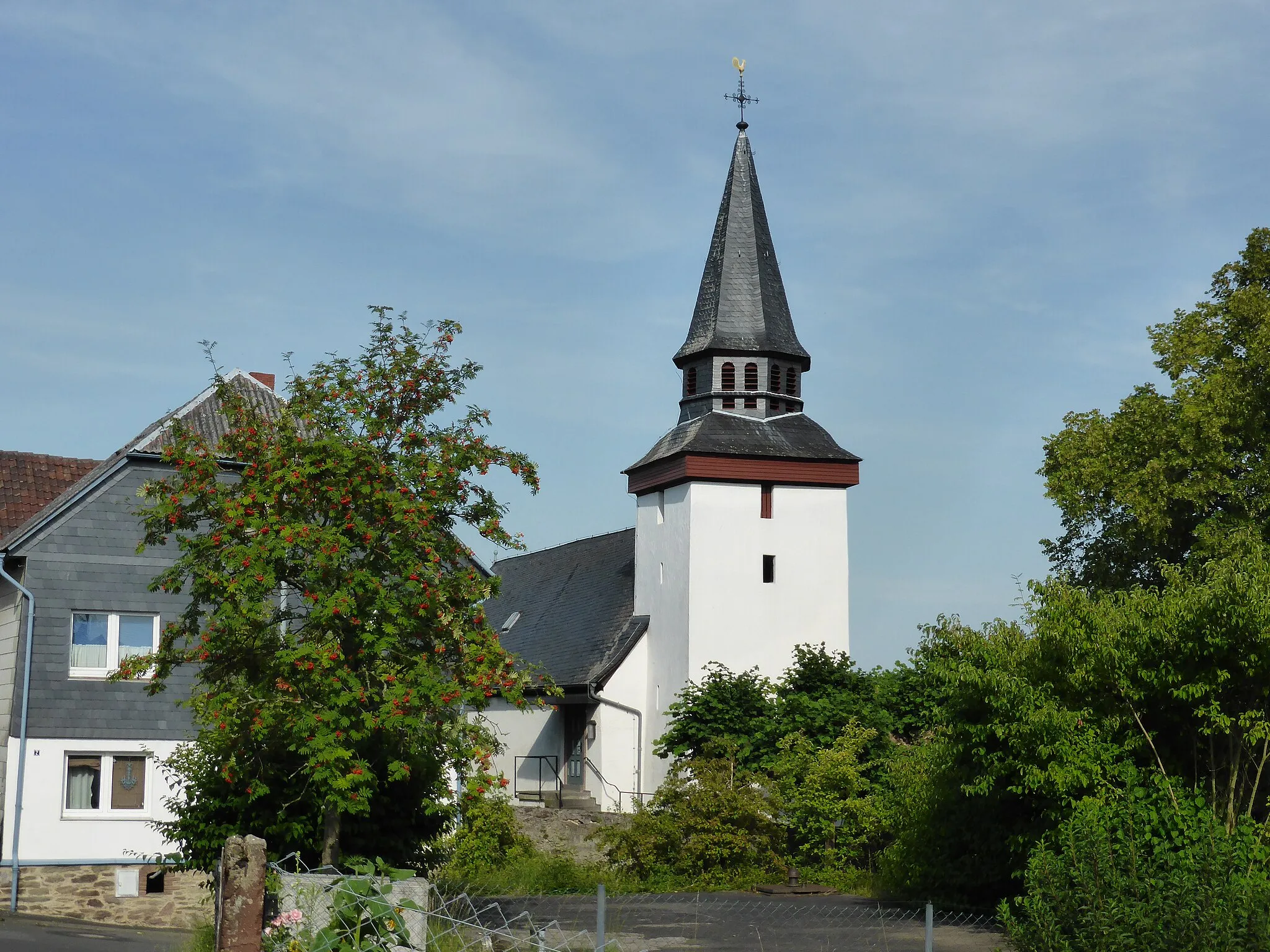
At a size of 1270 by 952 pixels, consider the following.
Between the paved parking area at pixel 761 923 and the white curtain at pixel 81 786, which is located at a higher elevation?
the white curtain at pixel 81 786

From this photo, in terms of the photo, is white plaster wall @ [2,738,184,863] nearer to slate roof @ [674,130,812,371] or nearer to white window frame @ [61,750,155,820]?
white window frame @ [61,750,155,820]

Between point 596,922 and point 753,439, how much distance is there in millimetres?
20622

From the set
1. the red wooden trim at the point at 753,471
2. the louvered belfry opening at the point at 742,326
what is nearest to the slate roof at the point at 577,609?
the red wooden trim at the point at 753,471

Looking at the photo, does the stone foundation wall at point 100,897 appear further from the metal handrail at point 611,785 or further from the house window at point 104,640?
the metal handrail at point 611,785

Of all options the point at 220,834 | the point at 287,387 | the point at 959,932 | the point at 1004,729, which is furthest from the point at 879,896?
the point at 287,387

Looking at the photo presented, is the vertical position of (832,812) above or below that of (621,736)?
below

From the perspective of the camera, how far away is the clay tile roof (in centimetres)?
2658

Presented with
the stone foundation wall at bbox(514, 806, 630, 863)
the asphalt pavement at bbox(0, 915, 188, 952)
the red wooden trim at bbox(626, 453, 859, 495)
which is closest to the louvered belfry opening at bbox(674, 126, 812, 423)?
the red wooden trim at bbox(626, 453, 859, 495)

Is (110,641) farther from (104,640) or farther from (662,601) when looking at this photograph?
(662,601)

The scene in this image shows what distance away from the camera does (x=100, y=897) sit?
24.1 meters

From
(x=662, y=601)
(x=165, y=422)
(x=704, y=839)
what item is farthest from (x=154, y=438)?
(x=662, y=601)

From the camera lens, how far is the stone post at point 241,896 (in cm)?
1140

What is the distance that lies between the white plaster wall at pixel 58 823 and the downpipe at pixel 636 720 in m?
14.0

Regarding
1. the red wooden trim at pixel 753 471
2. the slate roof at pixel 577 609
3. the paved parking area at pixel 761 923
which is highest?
the red wooden trim at pixel 753 471
